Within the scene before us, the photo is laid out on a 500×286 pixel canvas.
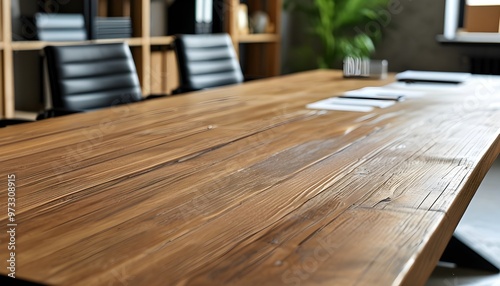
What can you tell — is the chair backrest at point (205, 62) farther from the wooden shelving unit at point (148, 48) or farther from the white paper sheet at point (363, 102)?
the white paper sheet at point (363, 102)

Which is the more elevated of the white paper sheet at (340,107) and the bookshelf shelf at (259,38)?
the bookshelf shelf at (259,38)

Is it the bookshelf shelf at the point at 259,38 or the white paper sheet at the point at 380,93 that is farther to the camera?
the bookshelf shelf at the point at 259,38

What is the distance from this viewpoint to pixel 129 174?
1306mm

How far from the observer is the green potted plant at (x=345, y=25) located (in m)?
5.59

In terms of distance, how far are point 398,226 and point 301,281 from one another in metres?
0.26

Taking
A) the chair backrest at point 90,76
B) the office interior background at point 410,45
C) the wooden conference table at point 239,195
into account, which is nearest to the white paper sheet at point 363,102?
the wooden conference table at point 239,195

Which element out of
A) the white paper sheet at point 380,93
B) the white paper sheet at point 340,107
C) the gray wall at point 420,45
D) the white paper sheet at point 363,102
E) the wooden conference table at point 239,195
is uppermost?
the gray wall at point 420,45

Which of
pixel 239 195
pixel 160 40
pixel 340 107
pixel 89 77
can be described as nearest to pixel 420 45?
pixel 160 40

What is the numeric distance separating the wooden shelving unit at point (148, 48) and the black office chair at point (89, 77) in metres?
0.86

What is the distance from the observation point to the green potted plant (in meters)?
5.59

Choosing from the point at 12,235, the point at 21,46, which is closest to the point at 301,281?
the point at 12,235

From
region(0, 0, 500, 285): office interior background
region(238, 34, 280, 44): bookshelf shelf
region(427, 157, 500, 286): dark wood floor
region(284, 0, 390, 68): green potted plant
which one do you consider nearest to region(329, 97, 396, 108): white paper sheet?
region(427, 157, 500, 286): dark wood floor

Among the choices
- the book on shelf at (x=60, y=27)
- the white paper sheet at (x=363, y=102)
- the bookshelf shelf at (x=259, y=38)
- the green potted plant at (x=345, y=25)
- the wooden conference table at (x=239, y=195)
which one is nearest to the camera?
the wooden conference table at (x=239, y=195)

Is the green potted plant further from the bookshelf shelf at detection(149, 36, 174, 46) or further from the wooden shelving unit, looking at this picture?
the bookshelf shelf at detection(149, 36, 174, 46)
